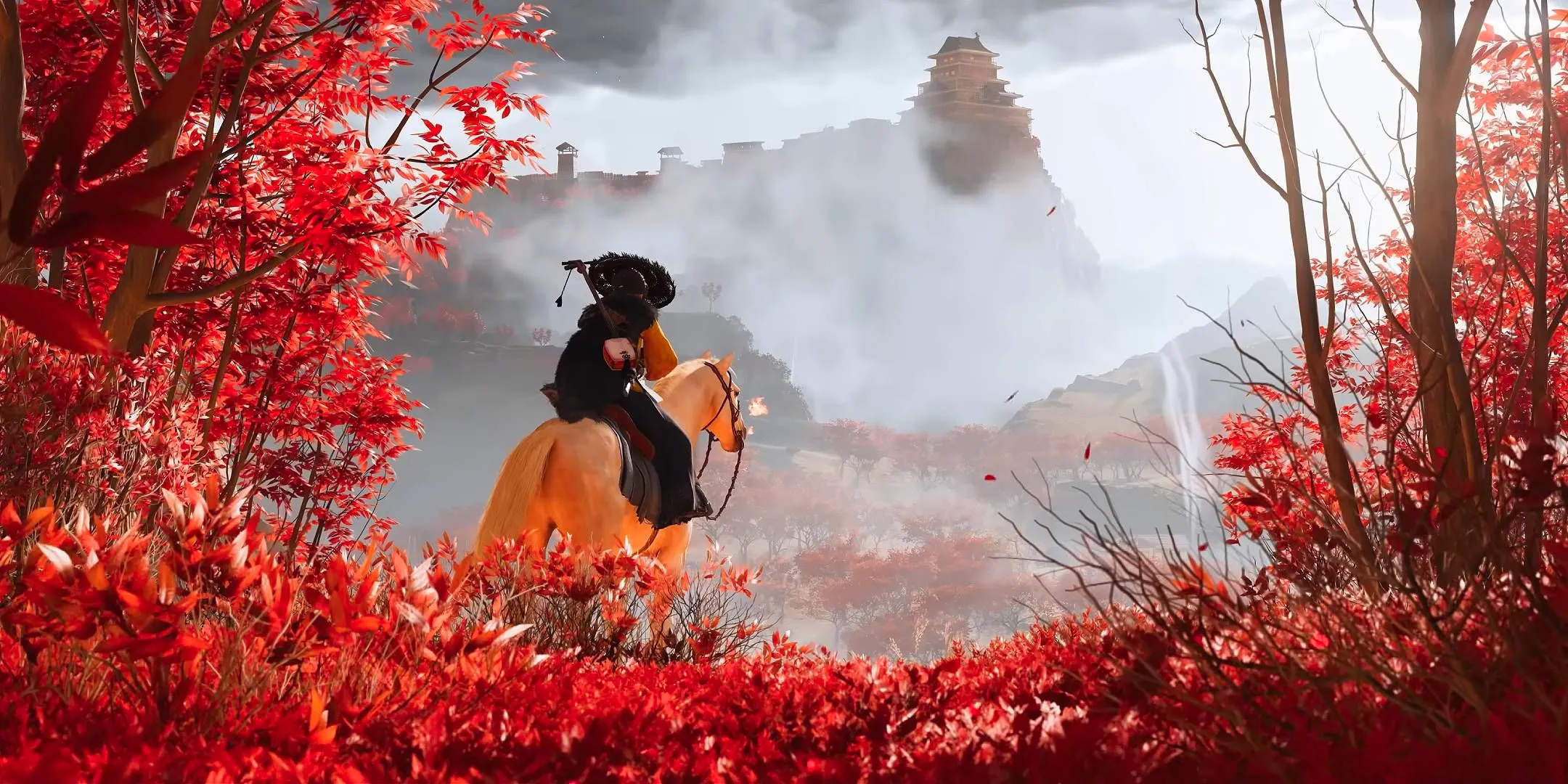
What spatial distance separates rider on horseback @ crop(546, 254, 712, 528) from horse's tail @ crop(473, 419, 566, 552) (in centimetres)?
25

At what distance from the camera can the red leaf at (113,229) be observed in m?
0.69

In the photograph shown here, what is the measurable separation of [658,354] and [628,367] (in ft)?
2.20

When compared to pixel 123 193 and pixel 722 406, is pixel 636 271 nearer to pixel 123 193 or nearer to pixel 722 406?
pixel 722 406

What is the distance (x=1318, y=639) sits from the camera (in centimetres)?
279

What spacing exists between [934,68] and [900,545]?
1247 inches

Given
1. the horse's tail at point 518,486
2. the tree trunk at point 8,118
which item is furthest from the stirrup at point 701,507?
the tree trunk at point 8,118

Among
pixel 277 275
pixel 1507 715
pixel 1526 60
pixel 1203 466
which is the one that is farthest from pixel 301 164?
pixel 1526 60

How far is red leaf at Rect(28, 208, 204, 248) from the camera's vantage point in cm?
69

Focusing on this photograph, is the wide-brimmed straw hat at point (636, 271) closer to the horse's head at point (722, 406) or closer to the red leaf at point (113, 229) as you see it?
the horse's head at point (722, 406)

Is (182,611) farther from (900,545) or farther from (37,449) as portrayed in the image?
(900,545)

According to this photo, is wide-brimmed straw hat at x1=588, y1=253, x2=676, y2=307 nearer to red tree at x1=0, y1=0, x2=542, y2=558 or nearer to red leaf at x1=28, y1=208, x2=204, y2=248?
red tree at x1=0, y1=0, x2=542, y2=558

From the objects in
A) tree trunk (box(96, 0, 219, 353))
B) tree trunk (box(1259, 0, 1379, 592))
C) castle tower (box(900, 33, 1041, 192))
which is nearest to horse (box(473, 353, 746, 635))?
tree trunk (box(96, 0, 219, 353))

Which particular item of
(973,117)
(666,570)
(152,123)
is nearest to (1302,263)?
(152,123)

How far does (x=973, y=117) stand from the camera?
44.8m
